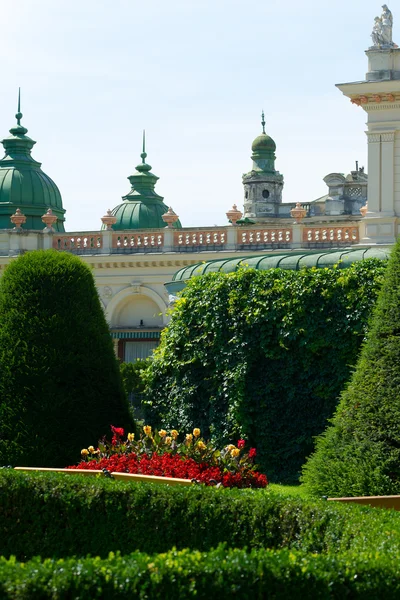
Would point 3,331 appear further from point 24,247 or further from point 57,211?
point 57,211

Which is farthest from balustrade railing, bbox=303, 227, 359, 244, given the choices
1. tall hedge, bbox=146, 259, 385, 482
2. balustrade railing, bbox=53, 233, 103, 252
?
tall hedge, bbox=146, 259, 385, 482

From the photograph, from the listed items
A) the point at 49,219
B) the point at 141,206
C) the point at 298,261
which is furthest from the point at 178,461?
the point at 141,206

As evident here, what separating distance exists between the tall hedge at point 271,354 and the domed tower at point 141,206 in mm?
32461

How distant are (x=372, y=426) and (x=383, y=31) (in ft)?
79.1

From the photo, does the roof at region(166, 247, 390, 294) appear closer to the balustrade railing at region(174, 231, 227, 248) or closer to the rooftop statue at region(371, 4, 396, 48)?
the rooftop statue at region(371, 4, 396, 48)

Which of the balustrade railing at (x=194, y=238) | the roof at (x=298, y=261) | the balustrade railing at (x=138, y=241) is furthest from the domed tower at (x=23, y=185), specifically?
the roof at (x=298, y=261)

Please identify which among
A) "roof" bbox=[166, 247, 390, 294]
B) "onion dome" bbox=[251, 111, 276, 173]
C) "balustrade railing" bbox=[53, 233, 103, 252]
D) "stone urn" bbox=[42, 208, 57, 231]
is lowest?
"roof" bbox=[166, 247, 390, 294]

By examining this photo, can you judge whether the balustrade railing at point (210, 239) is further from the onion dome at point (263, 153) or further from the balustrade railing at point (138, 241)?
the onion dome at point (263, 153)

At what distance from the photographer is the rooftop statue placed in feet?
115

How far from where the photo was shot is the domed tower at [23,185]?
156 feet

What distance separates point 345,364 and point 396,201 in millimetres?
19111

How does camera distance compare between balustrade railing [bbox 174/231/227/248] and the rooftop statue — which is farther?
balustrade railing [bbox 174/231/227/248]

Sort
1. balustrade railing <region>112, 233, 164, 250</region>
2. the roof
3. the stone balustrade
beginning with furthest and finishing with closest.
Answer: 1. balustrade railing <region>112, 233, 164, 250</region>
2. the stone balustrade
3. the roof

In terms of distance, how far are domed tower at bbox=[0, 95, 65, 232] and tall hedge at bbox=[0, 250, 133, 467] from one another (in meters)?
31.1
